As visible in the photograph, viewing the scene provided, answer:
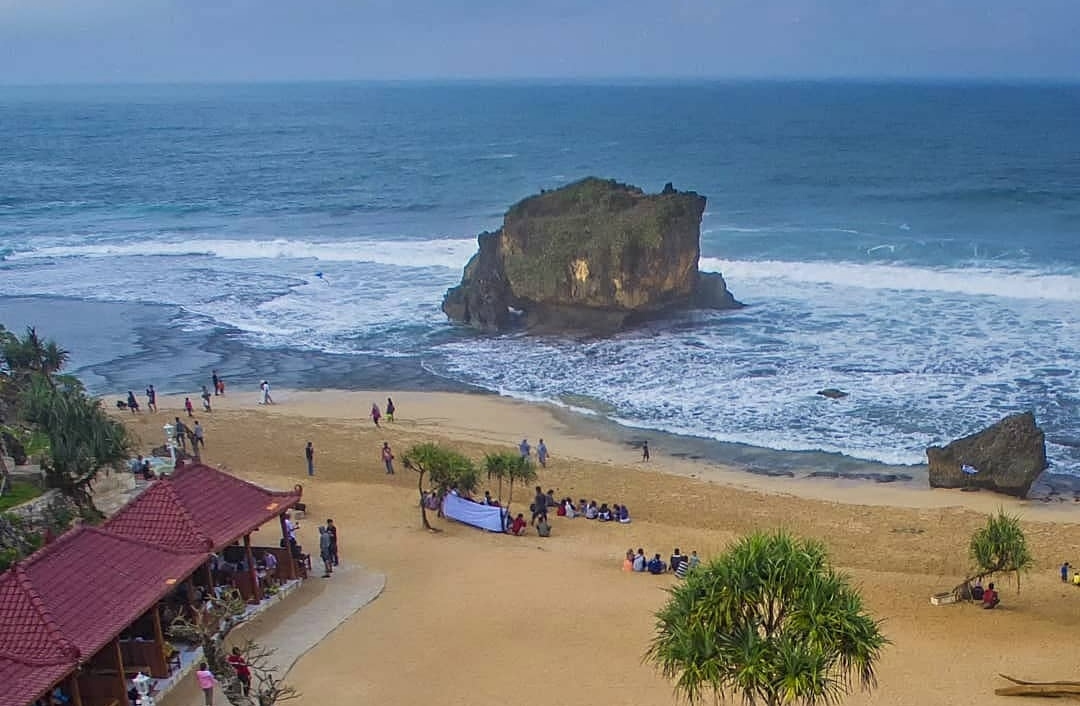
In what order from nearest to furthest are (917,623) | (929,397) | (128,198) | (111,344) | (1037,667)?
(1037,667)
(917,623)
(929,397)
(111,344)
(128,198)

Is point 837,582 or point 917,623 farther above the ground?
point 837,582

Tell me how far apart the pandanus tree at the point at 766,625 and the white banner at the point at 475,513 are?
13104mm

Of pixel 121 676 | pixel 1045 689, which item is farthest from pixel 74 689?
pixel 1045 689

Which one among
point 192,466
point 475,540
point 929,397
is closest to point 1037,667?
point 475,540

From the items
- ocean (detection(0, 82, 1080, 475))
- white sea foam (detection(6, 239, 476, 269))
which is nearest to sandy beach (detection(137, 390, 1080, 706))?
ocean (detection(0, 82, 1080, 475))

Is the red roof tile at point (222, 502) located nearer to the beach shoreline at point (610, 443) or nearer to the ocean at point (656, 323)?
the beach shoreline at point (610, 443)

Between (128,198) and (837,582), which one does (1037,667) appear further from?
(128,198)

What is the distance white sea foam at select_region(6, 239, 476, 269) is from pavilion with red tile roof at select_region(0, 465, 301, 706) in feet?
140

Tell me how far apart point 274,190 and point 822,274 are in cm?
5408

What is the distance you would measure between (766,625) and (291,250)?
5866 cm

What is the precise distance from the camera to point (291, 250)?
6769 cm

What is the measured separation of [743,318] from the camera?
4722 cm

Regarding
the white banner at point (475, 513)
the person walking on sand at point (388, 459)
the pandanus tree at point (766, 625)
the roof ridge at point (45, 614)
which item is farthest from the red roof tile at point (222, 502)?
the pandanus tree at point (766, 625)

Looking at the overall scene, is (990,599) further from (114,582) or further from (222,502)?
(114,582)
